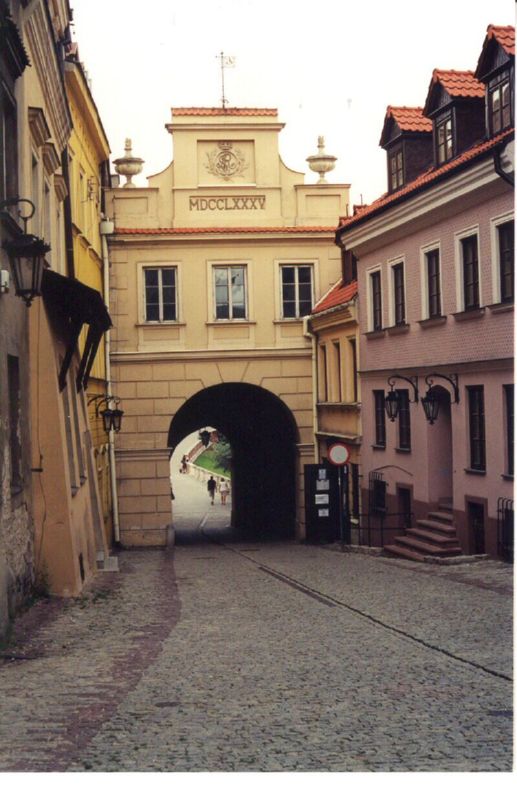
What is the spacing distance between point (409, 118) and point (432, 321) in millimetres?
5264

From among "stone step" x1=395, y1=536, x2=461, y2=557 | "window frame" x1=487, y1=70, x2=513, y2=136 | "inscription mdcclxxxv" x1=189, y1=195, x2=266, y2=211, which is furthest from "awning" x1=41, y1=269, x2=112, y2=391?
"inscription mdcclxxxv" x1=189, y1=195, x2=266, y2=211

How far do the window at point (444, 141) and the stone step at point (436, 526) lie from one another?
564cm

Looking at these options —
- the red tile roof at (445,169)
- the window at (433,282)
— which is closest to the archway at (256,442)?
the red tile roof at (445,169)

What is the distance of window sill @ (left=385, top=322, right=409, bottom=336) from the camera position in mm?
19625

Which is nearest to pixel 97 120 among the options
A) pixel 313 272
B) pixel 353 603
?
pixel 313 272

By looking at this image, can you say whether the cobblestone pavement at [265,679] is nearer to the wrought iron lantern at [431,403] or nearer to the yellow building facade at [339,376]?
the wrought iron lantern at [431,403]

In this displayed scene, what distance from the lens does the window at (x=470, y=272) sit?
1633 cm

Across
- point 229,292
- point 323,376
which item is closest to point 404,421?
point 323,376

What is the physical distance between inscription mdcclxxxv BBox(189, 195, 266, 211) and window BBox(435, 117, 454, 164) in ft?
22.7

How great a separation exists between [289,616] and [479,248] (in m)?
6.46

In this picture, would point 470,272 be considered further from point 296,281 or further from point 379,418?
point 296,281

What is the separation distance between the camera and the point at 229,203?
2581cm

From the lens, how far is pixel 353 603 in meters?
12.9

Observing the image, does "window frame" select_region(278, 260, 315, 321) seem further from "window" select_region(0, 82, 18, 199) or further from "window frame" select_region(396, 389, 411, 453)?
"window" select_region(0, 82, 18, 199)
